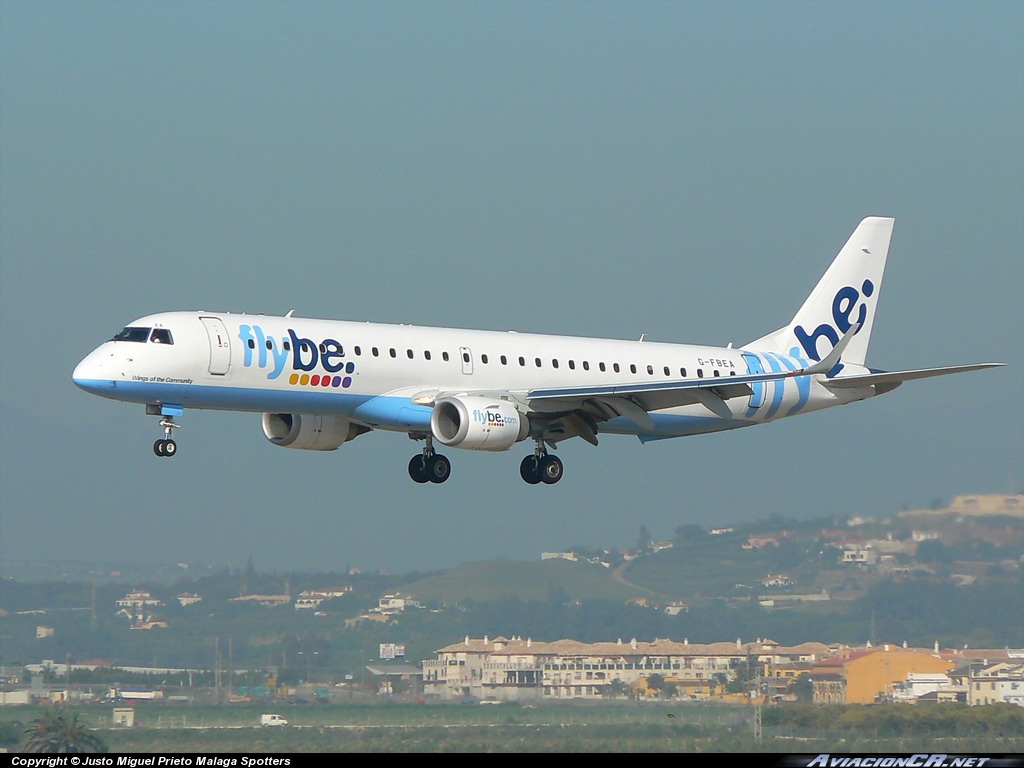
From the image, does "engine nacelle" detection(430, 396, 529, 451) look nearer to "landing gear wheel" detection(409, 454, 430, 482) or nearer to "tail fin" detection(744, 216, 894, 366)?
"landing gear wheel" detection(409, 454, 430, 482)

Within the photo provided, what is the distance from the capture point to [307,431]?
4697 centimetres

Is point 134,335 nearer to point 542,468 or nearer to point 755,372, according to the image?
point 542,468

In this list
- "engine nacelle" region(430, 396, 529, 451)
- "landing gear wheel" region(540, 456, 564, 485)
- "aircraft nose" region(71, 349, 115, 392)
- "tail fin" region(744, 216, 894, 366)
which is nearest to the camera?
"aircraft nose" region(71, 349, 115, 392)

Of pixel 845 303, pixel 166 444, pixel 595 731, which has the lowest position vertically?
pixel 595 731

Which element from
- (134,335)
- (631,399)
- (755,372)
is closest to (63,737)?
(134,335)

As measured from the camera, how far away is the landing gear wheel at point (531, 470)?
1907 inches

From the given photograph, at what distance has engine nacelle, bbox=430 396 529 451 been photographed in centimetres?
4384

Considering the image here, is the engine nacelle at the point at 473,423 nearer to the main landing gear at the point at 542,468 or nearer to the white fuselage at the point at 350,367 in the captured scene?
the white fuselage at the point at 350,367

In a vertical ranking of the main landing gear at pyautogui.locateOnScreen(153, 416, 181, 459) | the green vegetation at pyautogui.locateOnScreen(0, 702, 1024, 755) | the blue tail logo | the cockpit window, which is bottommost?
the green vegetation at pyautogui.locateOnScreen(0, 702, 1024, 755)

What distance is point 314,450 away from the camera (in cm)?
4738

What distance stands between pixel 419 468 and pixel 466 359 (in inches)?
161

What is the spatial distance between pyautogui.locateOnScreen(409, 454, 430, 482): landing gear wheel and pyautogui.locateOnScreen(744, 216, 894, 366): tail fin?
1196cm

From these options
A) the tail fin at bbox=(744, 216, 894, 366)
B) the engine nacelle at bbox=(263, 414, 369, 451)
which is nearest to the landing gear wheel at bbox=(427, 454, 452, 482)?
the engine nacelle at bbox=(263, 414, 369, 451)
